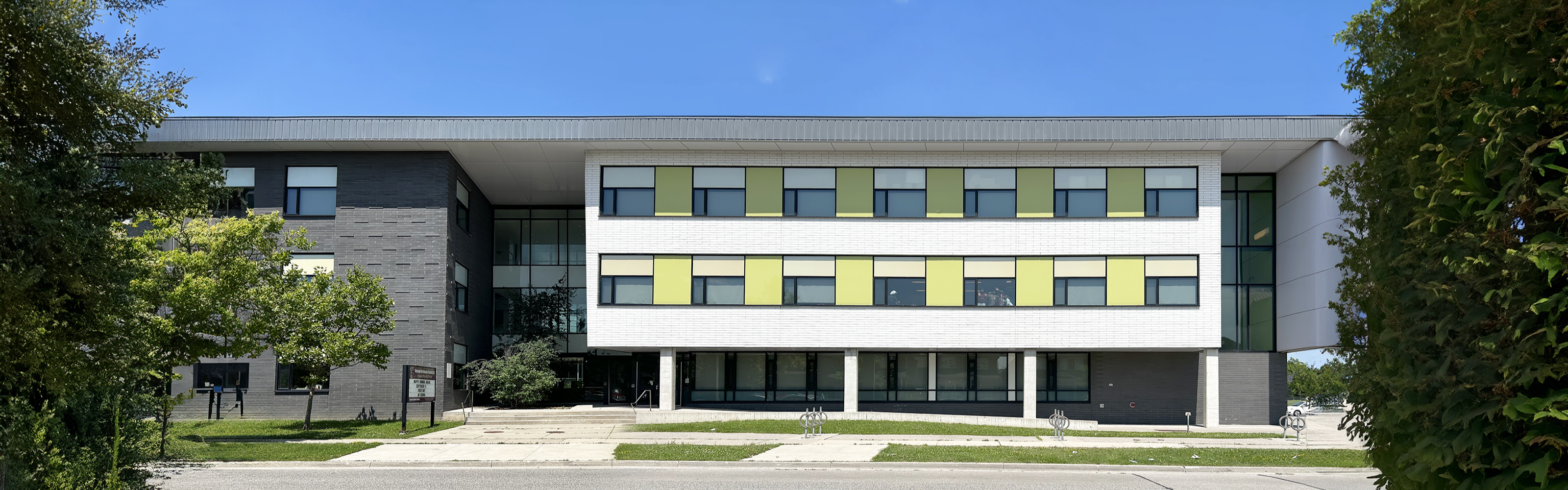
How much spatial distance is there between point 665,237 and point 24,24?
21.9 m

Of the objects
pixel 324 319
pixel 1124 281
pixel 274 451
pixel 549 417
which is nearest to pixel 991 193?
pixel 1124 281

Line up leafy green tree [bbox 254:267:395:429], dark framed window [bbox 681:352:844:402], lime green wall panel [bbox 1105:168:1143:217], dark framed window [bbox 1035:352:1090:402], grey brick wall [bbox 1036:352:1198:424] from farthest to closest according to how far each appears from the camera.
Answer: dark framed window [bbox 681:352:844:402], dark framed window [bbox 1035:352:1090:402], grey brick wall [bbox 1036:352:1198:424], lime green wall panel [bbox 1105:168:1143:217], leafy green tree [bbox 254:267:395:429]

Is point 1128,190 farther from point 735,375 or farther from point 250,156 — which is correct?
point 250,156

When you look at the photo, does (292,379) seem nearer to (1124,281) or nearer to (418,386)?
(418,386)

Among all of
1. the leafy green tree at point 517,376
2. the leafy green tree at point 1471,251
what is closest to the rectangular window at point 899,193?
the leafy green tree at point 517,376

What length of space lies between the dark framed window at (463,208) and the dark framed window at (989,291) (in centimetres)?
1687

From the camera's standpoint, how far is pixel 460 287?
110 feet

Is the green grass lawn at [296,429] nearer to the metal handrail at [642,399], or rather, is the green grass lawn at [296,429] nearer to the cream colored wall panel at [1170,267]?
the metal handrail at [642,399]

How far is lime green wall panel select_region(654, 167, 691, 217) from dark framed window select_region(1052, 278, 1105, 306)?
11.9 meters

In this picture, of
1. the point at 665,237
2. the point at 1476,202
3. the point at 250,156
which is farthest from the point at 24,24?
the point at 250,156

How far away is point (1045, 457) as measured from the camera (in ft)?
61.3

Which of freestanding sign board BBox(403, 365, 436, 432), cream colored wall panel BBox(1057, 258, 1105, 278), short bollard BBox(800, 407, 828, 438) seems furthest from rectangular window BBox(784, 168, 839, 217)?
freestanding sign board BBox(403, 365, 436, 432)

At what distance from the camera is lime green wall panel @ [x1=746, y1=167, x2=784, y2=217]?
3081 cm

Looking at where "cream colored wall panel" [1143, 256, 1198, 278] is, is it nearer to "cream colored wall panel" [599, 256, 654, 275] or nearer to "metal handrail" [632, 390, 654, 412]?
"cream colored wall panel" [599, 256, 654, 275]
